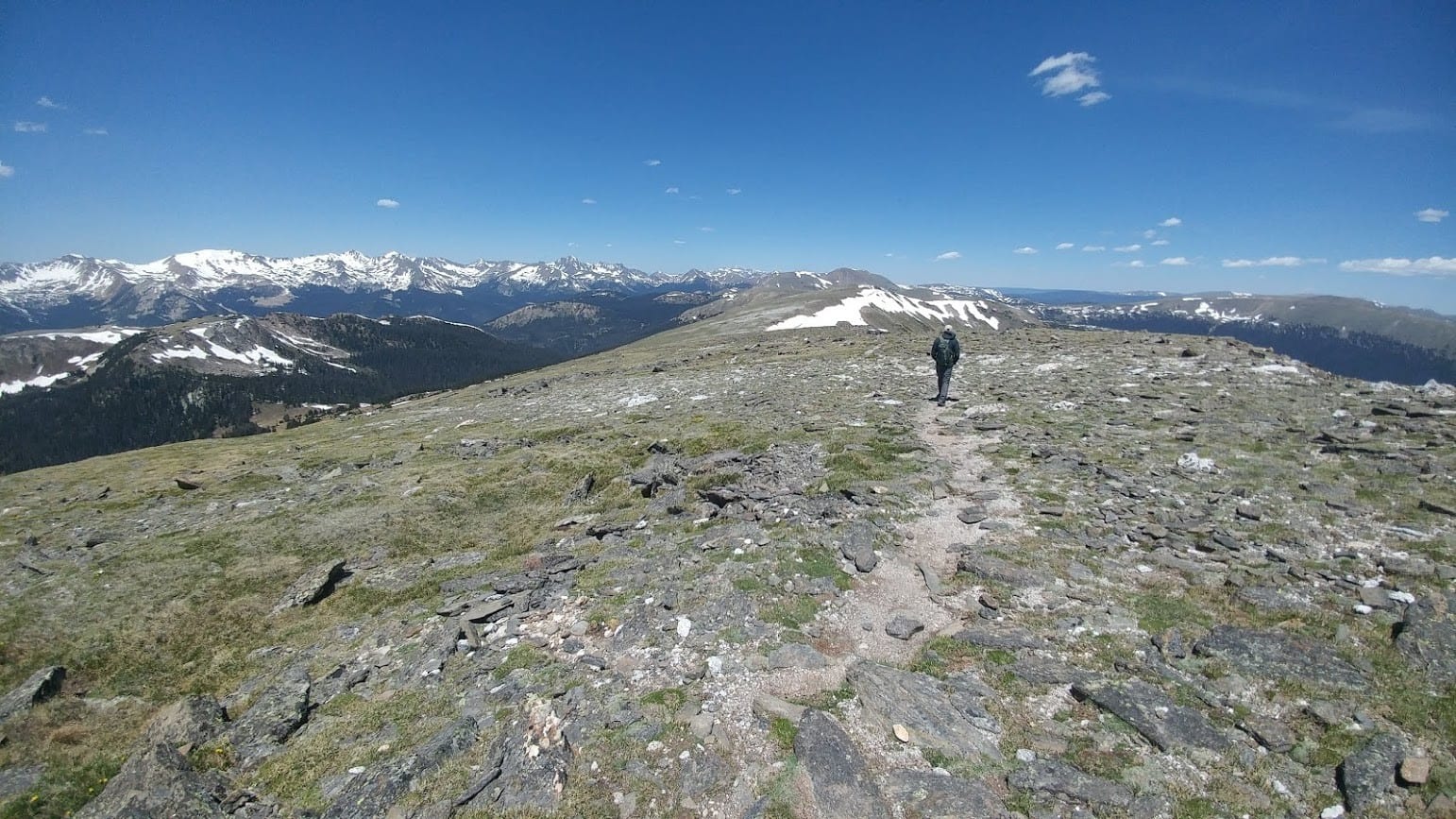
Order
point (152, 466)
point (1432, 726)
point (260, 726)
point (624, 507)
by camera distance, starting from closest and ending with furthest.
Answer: point (1432, 726) < point (260, 726) < point (624, 507) < point (152, 466)

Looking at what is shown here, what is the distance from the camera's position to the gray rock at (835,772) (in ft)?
23.5

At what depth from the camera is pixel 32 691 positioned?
1280cm

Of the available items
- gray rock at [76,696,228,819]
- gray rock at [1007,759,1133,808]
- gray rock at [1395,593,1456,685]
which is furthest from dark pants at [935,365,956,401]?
gray rock at [76,696,228,819]

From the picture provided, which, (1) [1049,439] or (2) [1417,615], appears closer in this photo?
(2) [1417,615]

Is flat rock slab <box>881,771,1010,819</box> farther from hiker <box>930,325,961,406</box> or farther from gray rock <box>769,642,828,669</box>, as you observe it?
hiker <box>930,325,961,406</box>

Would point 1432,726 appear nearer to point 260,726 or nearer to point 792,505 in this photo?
point 792,505

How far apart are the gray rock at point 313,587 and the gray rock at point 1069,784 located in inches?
745

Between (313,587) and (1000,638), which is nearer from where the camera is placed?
(1000,638)

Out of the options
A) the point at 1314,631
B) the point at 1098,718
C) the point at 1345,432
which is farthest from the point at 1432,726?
the point at 1345,432

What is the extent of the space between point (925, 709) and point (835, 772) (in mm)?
1978

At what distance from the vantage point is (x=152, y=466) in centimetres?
5038

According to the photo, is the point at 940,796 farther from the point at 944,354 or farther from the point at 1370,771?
the point at 944,354

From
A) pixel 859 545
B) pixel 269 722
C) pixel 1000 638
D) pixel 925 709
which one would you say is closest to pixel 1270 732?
pixel 1000 638

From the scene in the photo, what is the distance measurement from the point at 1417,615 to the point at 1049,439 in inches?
493
